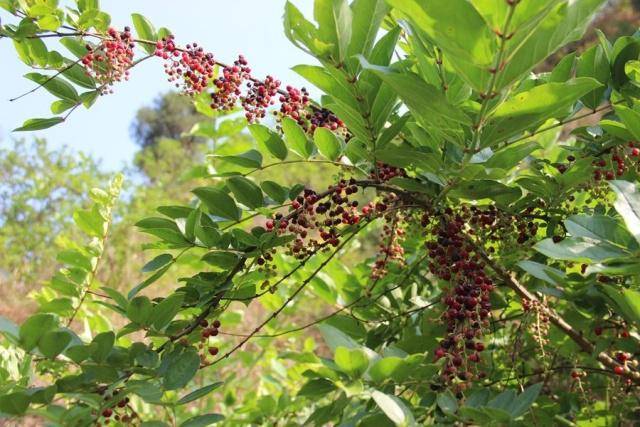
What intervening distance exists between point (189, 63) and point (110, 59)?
0.43 feet

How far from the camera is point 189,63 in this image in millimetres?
1057

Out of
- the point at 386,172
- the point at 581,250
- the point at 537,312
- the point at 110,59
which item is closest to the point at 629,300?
the point at 581,250

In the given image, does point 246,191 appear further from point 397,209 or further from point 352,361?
point 352,361

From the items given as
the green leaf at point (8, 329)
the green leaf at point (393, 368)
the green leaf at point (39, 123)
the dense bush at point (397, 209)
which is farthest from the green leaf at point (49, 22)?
the green leaf at point (393, 368)

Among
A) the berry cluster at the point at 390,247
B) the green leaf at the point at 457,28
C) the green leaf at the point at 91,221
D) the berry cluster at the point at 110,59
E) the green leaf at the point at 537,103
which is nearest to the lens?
the green leaf at the point at 457,28

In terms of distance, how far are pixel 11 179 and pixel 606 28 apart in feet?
42.1

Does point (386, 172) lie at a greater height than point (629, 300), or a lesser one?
greater

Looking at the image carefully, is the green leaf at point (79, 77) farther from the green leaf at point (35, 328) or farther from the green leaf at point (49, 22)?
the green leaf at point (35, 328)

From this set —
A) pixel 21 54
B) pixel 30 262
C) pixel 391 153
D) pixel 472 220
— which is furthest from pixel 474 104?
pixel 30 262

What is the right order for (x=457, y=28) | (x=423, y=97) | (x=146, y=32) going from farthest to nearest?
(x=146, y=32) → (x=423, y=97) → (x=457, y=28)

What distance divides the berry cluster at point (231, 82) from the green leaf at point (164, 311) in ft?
1.25

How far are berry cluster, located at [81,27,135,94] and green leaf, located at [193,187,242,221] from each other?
0.29 m

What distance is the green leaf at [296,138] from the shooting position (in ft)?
2.95

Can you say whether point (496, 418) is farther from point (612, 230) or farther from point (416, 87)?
point (416, 87)
